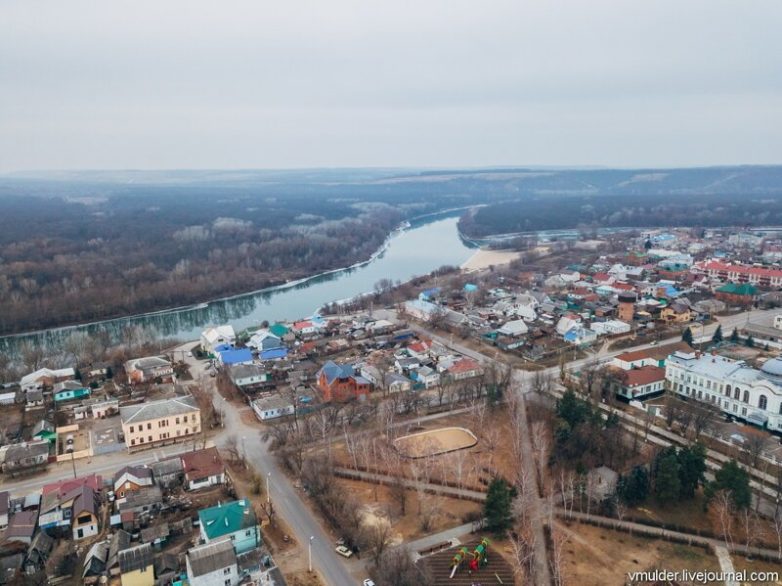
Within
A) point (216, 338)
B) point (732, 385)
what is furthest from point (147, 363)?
point (732, 385)

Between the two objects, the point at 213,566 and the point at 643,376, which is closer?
the point at 213,566

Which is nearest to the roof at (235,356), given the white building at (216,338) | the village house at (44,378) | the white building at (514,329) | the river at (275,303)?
the white building at (216,338)

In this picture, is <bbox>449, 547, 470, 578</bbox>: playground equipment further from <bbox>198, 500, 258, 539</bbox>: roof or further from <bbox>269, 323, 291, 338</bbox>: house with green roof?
<bbox>269, 323, 291, 338</bbox>: house with green roof

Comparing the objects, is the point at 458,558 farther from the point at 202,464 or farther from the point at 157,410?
the point at 157,410

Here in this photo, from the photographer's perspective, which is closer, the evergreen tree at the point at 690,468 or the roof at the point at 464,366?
the evergreen tree at the point at 690,468

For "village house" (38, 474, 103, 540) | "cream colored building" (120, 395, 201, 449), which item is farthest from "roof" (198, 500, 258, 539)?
"cream colored building" (120, 395, 201, 449)

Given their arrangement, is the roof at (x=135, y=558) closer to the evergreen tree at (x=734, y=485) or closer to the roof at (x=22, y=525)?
the roof at (x=22, y=525)

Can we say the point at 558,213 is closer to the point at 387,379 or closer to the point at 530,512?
the point at 387,379
